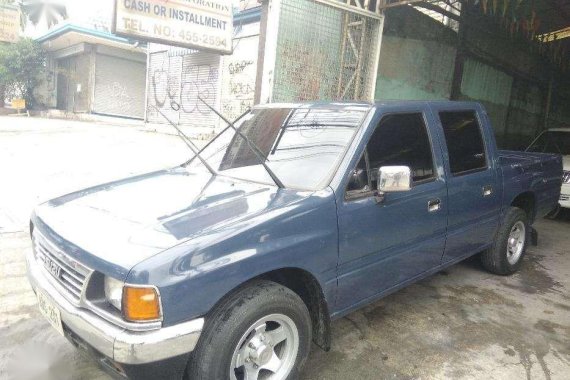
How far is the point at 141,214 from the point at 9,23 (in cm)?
2496

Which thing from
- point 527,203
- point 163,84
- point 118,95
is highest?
point 163,84

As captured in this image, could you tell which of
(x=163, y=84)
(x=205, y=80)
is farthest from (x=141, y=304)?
(x=163, y=84)

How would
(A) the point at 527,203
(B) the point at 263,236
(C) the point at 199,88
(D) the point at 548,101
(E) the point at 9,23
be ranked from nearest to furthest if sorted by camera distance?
(B) the point at 263,236
(A) the point at 527,203
(C) the point at 199,88
(D) the point at 548,101
(E) the point at 9,23

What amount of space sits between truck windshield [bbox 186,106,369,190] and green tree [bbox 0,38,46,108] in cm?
2554

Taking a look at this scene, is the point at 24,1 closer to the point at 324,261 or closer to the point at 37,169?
the point at 37,169

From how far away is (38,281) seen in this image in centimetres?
247

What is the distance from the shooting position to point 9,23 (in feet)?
72.0

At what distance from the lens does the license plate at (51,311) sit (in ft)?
7.42

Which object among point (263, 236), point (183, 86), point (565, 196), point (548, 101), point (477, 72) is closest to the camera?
point (263, 236)

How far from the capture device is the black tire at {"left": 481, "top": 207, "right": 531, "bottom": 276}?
4402 mm

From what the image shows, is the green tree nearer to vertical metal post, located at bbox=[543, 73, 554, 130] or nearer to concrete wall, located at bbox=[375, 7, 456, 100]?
concrete wall, located at bbox=[375, 7, 456, 100]

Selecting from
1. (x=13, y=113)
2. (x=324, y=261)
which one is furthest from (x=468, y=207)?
(x=13, y=113)

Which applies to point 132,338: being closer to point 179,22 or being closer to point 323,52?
point 323,52

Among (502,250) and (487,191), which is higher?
(487,191)
